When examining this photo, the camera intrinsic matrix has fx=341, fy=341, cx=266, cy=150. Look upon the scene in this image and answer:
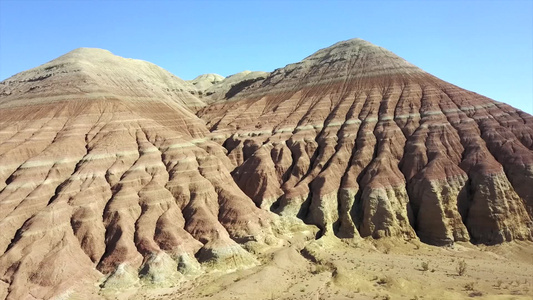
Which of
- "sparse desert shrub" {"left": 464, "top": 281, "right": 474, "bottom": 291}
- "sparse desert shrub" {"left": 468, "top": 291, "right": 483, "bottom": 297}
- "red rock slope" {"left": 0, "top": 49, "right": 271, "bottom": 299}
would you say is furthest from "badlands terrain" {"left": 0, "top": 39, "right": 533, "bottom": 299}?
"sparse desert shrub" {"left": 468, "top": 291, "right": 483, "bottom": 297}

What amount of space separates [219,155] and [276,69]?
45327mm

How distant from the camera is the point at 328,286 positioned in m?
36.0

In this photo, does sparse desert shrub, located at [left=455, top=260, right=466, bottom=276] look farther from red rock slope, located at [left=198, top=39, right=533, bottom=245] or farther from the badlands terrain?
red rock slope, located at [left=198, top=39, right=533, bottom=245]

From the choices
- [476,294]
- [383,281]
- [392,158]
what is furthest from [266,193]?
[476,294]

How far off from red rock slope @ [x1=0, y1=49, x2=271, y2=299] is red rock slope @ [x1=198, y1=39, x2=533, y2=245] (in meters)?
8.08

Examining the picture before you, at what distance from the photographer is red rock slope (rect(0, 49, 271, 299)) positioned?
120 ft

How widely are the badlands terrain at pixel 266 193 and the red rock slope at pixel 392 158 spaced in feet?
0.81

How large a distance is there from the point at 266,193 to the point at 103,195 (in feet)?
75.8

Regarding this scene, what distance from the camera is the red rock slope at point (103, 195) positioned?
120 feet

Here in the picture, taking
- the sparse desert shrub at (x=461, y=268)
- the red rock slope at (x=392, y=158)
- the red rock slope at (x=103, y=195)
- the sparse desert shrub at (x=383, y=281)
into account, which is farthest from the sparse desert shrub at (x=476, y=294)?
the red rock slope at (x=103, y=195)

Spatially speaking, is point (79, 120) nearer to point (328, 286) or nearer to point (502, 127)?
point (328, 286)

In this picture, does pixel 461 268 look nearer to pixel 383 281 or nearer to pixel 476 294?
pixel 476 294

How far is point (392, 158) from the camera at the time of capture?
56.1m

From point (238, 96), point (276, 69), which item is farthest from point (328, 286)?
point (276, 69)
